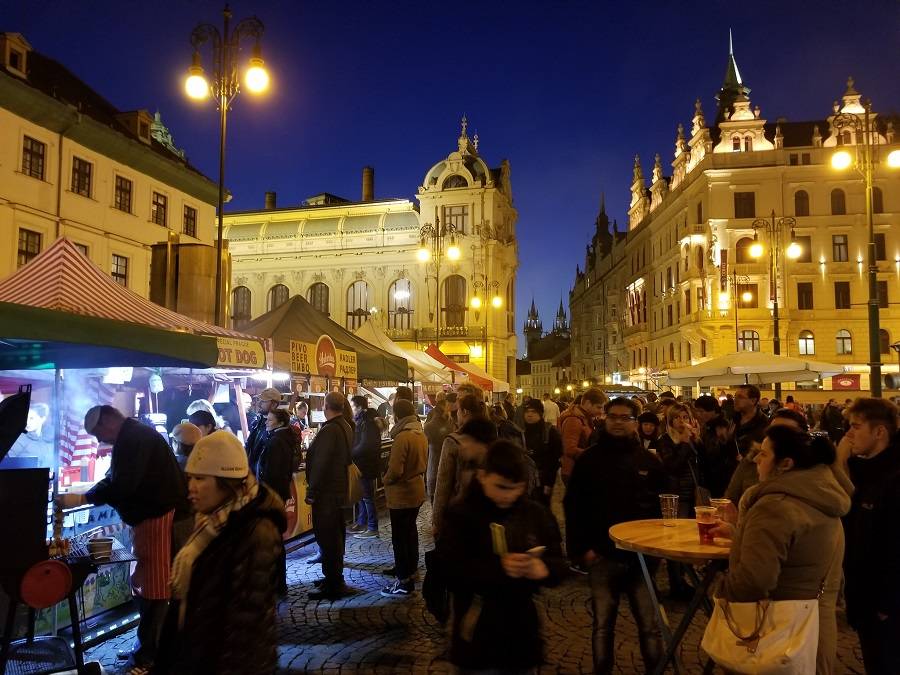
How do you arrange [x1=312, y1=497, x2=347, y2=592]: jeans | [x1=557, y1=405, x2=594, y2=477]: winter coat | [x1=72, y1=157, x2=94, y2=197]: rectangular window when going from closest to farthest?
[x1=312, y1=497, x2=347, y2=592]: jeans < [x1=557, y1=405, x2=594, y2=477]: winter coat < [x1=72, y1=157, x2=94, y2=197]: rectangular window

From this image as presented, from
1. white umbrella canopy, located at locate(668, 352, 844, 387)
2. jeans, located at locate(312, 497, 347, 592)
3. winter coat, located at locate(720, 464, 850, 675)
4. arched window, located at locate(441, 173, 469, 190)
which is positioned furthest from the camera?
arched window, located at locate(441, 173, 469, 190)

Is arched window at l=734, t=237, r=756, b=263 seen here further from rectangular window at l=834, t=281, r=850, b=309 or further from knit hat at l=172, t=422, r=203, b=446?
knit hat at l=172, t=422, r=203, b=446

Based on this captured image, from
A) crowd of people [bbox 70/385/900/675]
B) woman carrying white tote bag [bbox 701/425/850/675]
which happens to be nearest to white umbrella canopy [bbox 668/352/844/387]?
crowd of people [bbox 70/385/900/675]

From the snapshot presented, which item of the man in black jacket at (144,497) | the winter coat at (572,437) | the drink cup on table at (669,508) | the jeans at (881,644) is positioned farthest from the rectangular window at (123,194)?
the jeans at (881,644)

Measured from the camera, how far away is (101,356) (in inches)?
253

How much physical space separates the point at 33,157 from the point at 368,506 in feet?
68.8

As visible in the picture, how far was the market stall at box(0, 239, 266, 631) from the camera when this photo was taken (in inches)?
209

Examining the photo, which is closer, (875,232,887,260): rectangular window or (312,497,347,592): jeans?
(312,497,347,592): jeans

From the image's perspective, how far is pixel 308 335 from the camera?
1116 cm

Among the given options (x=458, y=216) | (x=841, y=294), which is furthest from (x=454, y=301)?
(x=841, y=294)

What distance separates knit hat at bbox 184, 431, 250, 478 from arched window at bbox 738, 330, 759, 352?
45018mm

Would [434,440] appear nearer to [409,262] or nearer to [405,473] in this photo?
[405,473]

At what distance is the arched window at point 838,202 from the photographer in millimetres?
43812

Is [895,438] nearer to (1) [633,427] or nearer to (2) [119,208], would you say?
(1) [633,427]
